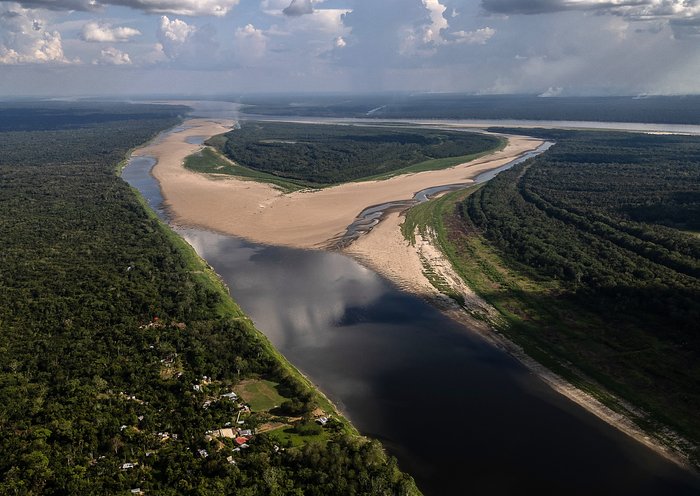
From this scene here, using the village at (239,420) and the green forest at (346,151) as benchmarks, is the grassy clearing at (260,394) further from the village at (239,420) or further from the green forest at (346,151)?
the green forest at (346,151)

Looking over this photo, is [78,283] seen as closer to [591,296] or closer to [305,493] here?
[305,493]

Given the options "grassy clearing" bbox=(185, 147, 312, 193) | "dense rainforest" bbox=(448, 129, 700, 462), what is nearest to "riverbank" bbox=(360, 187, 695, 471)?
"dense rainforest" bbox=(448, 129, 700, 462)

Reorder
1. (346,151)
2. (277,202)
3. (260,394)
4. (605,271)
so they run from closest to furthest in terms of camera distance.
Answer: (260,394) → (605,271) → (277,202) → (346,151)

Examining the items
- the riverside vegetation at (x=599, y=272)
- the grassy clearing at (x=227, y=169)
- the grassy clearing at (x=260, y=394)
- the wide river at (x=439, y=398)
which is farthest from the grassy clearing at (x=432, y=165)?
the grassy clearing at (x=260, y=394)

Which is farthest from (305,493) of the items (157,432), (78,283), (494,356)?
(78,283)

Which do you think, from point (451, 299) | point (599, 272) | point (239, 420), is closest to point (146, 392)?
point (239, 420)

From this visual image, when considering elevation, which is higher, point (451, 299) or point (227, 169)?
point (227, 169)

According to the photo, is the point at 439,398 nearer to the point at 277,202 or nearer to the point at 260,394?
the point at 260,394
